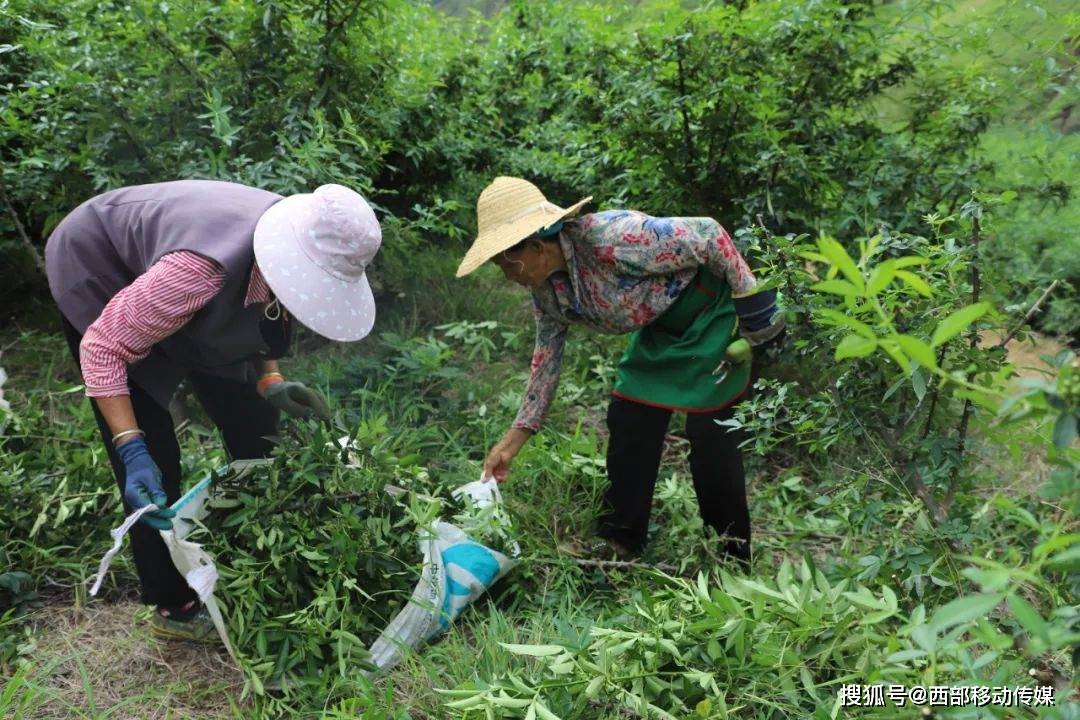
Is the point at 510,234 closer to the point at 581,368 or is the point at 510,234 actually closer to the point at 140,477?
the point at 140,477

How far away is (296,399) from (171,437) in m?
0.37

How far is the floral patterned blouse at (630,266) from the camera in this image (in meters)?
2.33

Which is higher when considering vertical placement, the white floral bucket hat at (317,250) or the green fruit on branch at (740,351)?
the white floral bucket hat at (317,250)

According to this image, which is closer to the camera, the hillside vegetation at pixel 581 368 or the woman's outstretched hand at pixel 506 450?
the hillside vegetation at pixel 581 368

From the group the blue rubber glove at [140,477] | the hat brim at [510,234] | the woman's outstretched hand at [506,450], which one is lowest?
the woman's outstretched hand at [506,450]

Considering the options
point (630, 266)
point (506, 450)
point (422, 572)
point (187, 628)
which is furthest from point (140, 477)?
point (630, 266)

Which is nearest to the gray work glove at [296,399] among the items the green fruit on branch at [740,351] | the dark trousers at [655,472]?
the dark trousers at [655,472]

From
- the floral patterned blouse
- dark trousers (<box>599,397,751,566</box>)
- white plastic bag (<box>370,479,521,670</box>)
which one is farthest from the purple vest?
dark trousers (<box>599,397,751,566</box>)

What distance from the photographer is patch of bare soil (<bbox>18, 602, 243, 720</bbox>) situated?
2.19m

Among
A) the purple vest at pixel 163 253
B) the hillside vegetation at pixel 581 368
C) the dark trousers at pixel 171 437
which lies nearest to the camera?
the hillside vegetation at pixel 581 368

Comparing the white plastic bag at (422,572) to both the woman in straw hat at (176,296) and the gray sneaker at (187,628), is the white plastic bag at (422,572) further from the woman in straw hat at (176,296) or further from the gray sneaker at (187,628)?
the gray sneaker at (187,628)

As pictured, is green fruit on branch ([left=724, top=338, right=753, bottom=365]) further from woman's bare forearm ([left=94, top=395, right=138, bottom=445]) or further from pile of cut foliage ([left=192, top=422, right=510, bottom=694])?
woman's bare forearm ([left=94, top=395, right=138, bottom=445])

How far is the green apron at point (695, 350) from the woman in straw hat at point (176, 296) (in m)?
0.91

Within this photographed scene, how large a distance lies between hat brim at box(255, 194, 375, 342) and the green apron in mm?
963
